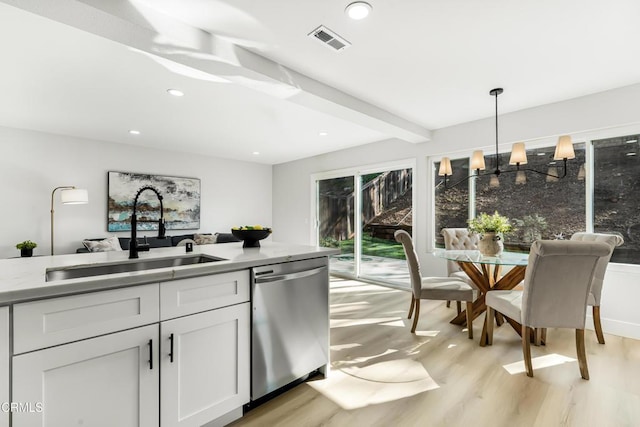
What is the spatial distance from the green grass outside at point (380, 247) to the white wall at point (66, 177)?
3105 millimetres

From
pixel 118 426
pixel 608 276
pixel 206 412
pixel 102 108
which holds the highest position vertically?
pixel 102 108

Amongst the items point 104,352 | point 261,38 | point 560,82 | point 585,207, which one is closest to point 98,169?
point 261,38

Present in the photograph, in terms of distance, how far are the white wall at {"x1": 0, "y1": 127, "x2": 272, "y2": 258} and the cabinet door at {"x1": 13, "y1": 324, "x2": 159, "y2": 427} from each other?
4.46m

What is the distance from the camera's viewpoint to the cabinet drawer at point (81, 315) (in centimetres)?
109

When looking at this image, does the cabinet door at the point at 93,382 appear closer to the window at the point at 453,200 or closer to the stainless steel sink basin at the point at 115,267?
the stainless steel sink basin at the point at 115,267

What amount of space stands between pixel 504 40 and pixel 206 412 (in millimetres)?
3042

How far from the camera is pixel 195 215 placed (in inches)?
235

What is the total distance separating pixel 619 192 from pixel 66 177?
7157mm

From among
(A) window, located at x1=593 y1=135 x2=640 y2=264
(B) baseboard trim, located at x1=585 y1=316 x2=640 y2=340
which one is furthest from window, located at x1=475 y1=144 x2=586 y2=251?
(B) baseboard trim, located at x1=585 y1=316 x2=640 y2=340

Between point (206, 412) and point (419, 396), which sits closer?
point (206, 412)

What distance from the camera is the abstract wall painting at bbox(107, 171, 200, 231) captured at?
5.09 m

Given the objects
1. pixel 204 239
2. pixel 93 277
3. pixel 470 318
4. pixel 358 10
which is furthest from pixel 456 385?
pixel 204 239

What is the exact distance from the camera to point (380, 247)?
17.5ft

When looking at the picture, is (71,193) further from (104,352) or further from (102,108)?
(104,352)
